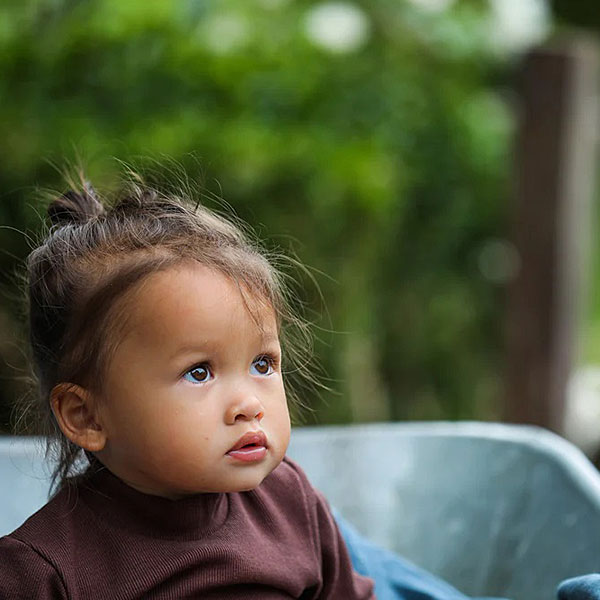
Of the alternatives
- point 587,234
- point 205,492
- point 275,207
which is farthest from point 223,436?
point 587,234

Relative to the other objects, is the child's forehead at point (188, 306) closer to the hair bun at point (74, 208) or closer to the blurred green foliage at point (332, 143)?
the hair bun at point (74, 208)

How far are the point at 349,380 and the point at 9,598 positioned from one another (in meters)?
1.98

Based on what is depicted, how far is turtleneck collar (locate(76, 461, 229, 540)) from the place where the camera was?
38.0 inches

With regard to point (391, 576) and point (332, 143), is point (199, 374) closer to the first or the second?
point (391, 576)

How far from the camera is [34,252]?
3.35 ft

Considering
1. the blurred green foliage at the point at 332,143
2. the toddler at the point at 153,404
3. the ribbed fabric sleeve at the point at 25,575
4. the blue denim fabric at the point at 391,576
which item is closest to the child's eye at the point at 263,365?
the toddler at the point at 153,404

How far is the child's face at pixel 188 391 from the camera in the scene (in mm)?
911

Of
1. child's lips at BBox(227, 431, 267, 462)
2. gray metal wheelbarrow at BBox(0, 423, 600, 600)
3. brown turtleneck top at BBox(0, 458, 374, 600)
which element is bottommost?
gray metal wheelbarrow at BBox(0, 423, 600, 600)

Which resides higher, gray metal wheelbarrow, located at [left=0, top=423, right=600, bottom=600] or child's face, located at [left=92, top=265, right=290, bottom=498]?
child's face, located at [left=92, top=265, right=290, bottom=498]

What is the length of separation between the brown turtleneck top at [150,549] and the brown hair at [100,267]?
0.22 feet

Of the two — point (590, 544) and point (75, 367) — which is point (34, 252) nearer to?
point (75, 367)

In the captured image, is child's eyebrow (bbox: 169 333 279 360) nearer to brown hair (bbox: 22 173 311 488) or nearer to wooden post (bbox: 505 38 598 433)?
brown hair (bbox: 22 173 311 488)

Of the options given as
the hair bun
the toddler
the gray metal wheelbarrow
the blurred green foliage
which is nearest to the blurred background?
the blurred green foliage

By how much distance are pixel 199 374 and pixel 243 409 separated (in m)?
0.05
